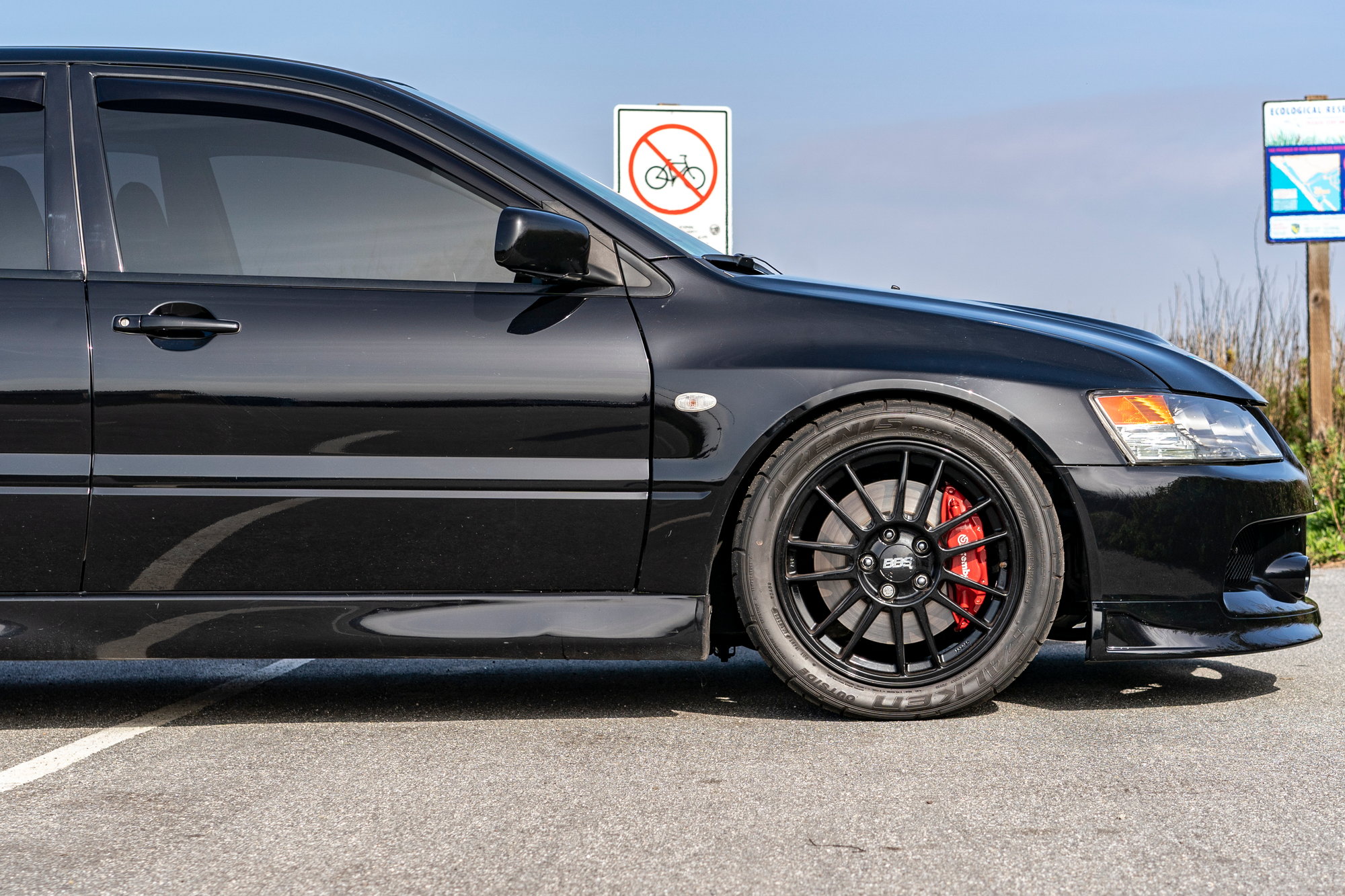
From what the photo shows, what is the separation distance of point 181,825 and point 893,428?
198 centimetres

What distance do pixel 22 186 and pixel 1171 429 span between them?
125 inches

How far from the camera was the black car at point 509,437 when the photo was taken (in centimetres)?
334

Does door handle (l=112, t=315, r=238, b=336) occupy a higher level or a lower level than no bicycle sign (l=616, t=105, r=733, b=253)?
lower

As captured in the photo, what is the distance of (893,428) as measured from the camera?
11.4 feet

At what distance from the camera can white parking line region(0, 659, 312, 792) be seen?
3107 mm

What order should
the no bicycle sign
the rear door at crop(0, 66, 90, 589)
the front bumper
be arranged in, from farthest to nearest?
the no bicycle sign → the front bumper → the rear door at crop(0, 66, 90, 589)

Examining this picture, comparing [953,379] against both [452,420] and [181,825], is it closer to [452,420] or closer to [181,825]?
[452,420]

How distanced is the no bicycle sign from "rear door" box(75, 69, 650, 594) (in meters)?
4.97

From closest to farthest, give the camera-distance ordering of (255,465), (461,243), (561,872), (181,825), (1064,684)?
(561,872)
(181,825)
(255,465)
(461,243)
(1064,684)

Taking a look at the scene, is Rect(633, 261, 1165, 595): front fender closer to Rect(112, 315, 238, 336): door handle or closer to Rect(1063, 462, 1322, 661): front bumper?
Rect(1063, 462, 1322, 661): front bumper

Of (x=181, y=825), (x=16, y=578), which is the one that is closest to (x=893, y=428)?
(x=181, y=825)

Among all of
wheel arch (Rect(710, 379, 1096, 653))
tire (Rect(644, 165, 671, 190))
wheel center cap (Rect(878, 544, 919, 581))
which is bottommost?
wheel center cap (Rect(878, 544, 919, 581))

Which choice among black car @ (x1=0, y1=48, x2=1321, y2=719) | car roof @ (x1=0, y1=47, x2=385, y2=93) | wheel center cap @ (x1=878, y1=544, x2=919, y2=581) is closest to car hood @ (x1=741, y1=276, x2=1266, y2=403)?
black car @ (x1=0, y1=48, x2=1321, y2=719)

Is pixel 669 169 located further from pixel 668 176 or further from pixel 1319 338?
pixel 1319 338
